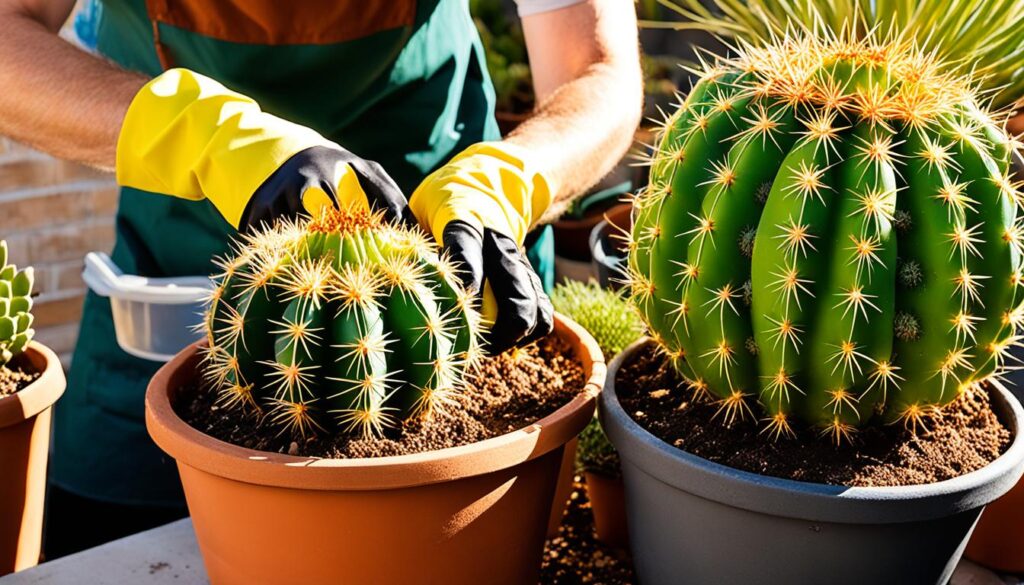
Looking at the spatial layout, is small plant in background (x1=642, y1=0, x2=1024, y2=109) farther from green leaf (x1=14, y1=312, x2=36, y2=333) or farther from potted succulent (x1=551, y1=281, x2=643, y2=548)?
green leaf (x1=14, y1=312, x2=36, y2=333)

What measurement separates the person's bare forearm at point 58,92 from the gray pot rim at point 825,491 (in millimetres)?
734

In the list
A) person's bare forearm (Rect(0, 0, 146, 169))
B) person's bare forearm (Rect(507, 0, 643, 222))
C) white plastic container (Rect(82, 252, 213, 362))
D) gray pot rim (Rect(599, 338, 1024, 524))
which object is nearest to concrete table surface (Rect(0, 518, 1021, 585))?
gray pot rim (Rect(599, 338, 1024, 524))

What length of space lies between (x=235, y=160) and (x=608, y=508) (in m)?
0.52

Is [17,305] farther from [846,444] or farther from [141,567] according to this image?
[846,444]

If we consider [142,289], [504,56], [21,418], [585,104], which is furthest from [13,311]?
[504,56]

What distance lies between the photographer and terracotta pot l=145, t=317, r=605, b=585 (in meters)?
0.74

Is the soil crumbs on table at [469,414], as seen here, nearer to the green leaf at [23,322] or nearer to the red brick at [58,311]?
the green leaf at [23,322]

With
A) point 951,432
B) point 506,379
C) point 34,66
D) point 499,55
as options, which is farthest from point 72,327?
point 951,432

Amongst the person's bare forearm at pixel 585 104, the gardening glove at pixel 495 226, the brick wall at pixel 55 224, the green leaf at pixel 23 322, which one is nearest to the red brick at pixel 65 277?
the brick wall at pixel 55 224

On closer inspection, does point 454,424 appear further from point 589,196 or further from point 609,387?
point 589,196

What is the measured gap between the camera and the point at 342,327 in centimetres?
75

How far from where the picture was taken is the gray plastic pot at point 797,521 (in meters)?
0.73

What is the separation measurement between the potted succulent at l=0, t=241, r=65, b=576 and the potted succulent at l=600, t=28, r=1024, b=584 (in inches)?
21.6

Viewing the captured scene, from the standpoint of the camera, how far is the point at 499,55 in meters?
2.79
